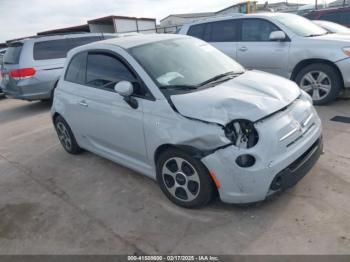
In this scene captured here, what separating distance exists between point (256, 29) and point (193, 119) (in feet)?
14.3

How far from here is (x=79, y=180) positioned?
12.8 feet

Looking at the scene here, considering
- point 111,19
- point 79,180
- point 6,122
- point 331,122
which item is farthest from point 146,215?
point 111,19

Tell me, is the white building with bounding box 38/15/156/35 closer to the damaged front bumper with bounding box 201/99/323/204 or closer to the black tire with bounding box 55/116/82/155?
the black tire with bounding box 55/116/82/155

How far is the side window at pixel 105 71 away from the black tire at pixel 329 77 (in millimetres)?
3791

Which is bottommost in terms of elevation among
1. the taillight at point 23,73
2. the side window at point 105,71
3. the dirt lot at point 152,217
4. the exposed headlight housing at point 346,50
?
the dirt lot at point 152,217

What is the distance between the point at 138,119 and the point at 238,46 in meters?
4.16

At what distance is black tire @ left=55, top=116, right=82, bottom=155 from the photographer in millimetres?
4410

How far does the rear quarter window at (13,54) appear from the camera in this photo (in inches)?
308

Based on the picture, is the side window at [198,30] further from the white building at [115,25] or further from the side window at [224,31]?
the white building at [115,25]

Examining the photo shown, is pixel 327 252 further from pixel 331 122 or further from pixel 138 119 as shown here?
pixel 331 122

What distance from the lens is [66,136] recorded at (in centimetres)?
457

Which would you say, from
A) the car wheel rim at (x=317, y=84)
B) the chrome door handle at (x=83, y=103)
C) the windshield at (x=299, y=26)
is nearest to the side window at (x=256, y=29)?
the windshield at (x=299, y=26)

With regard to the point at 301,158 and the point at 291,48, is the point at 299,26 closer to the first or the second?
the point at 291,48

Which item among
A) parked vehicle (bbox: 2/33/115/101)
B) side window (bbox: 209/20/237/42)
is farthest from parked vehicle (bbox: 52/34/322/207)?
parked vehicle (bbox: 2/33/115/101)
